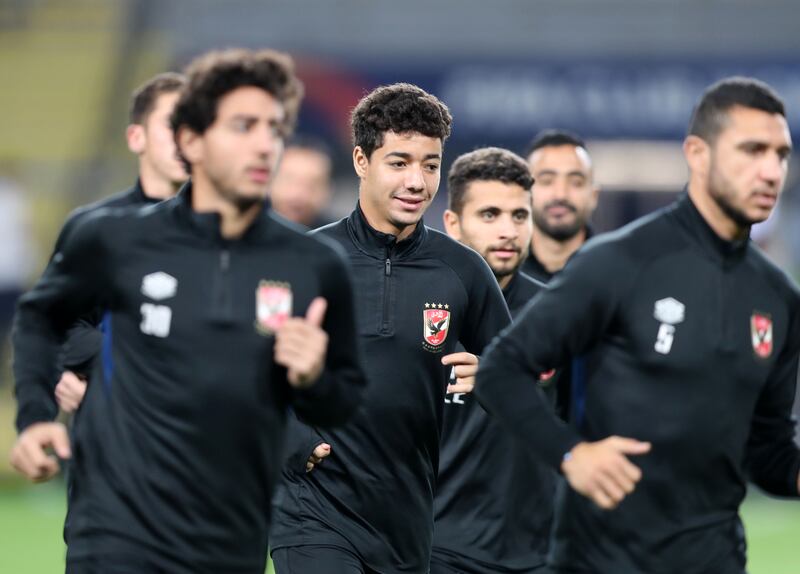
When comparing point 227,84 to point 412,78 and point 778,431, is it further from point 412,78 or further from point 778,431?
point 412,78

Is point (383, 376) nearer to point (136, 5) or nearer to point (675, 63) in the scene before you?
point (675, 63)

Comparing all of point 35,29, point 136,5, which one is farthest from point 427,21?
point 35,29

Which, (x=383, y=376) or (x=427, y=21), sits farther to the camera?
(x=427, y=21)

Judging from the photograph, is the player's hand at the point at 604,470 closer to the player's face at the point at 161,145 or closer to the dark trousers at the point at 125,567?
the dark trousers at the point at 125,567

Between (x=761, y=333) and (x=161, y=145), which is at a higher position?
(x=161, y=145)

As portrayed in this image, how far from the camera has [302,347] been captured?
13.8 ft

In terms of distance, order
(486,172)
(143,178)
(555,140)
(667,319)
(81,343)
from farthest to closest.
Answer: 1. (555,140)
2. (486,172)
3. (143,178)
4. (81,343)
5. (667,319)

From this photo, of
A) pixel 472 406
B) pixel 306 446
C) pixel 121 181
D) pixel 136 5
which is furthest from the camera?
pixel 136 5

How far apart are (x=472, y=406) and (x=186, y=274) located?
220 centimetres

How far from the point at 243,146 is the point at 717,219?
1340 millimetres

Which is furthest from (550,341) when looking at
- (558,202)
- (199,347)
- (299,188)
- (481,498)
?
(299,188)

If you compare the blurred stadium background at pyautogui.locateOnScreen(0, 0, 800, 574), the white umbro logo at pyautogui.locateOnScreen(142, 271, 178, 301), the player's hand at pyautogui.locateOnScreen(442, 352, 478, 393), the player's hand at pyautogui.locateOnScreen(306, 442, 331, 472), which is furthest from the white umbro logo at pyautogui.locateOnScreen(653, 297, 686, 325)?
the blurred stadium background at pyautogui.locateOnScreen(0, 0, 800, 574)

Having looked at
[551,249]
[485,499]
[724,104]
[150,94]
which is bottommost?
[485,499]

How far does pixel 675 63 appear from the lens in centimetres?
1661
